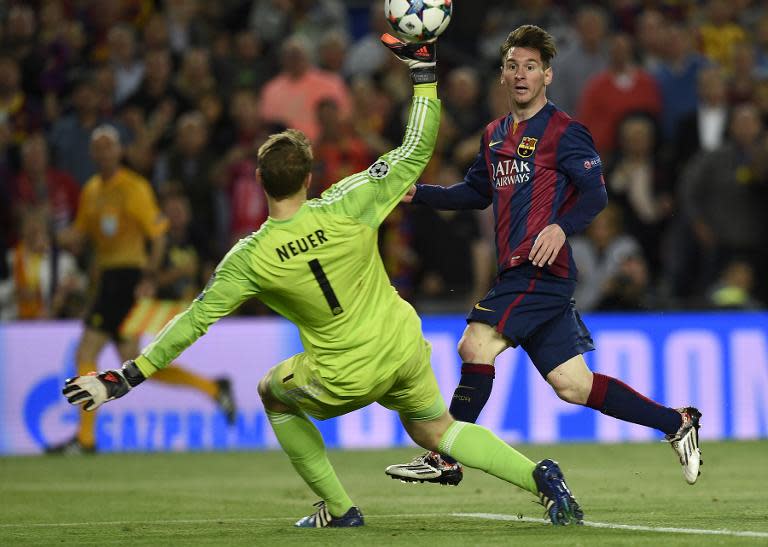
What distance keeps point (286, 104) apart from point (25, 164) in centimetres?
272

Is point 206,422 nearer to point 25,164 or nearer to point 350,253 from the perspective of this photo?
point 25,164

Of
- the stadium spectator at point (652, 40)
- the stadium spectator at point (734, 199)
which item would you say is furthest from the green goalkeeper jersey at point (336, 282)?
the stadium spectator at point (652, 40)

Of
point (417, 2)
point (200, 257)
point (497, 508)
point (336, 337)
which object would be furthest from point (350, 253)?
point (200, 257)

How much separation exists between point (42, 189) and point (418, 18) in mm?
8486

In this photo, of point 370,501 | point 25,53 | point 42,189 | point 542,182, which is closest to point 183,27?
point 25,53

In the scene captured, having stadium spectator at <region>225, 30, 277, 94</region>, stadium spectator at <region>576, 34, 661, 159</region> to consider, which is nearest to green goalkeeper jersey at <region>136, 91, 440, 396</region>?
stadium spectator at <region>576, 34, 661, 159</region>

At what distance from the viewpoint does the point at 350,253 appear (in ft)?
22.0

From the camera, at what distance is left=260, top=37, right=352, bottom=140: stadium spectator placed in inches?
606

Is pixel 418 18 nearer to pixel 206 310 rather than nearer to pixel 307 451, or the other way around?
pixel 206 310

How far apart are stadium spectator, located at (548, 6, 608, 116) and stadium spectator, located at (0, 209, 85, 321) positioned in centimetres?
537

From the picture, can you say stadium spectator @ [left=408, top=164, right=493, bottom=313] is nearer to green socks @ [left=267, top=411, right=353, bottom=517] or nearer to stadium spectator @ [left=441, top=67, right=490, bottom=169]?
stadium spectator @ [left=441, top=67, right=490, bottom=169]

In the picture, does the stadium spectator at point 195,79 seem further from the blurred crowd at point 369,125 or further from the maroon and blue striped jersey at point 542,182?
the maroon and blue striped jersey at point 542,182

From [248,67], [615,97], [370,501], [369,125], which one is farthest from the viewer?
[248,67]

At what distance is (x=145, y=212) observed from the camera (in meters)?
13.0
